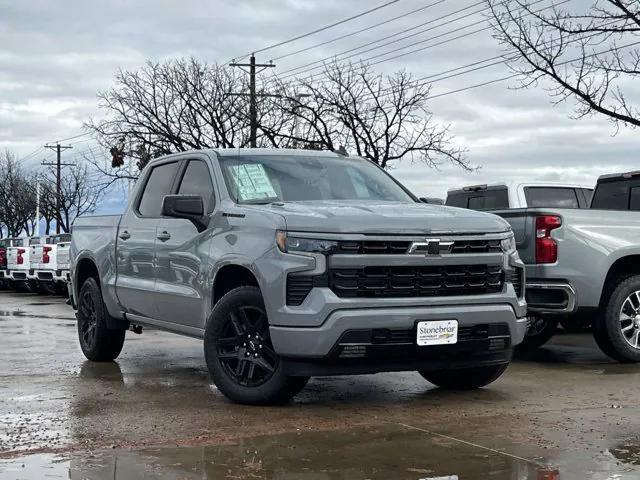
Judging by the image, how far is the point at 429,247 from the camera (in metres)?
7.07

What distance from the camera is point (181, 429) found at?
650cm

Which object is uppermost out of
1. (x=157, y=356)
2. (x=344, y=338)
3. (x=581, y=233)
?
(x=581, y=233)

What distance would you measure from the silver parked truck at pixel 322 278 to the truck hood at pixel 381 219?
1 cm

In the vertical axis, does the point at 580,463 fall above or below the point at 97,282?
below

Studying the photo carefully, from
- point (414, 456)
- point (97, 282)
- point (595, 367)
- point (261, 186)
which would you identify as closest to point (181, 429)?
point (414, 456)

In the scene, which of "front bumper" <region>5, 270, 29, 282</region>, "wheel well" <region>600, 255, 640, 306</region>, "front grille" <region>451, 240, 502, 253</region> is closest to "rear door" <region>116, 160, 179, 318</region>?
"front grille" <region>451, 240, 502, 253</region>

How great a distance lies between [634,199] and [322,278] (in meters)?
5.85

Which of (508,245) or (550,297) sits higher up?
(508,245)

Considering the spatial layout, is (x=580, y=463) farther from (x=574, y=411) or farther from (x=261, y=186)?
(x=261, y=186)

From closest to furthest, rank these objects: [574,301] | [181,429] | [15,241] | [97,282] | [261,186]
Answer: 1. [181,429]
2. [261,186]
3. [574,301]
4. [97,282]
5. [15,241]

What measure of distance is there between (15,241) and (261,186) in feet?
76.2

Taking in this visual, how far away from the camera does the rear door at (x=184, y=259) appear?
26.5ft

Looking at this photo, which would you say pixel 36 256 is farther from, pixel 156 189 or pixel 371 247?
pixel 371 247

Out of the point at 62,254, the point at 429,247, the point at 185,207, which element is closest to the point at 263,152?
the point at 185,207
